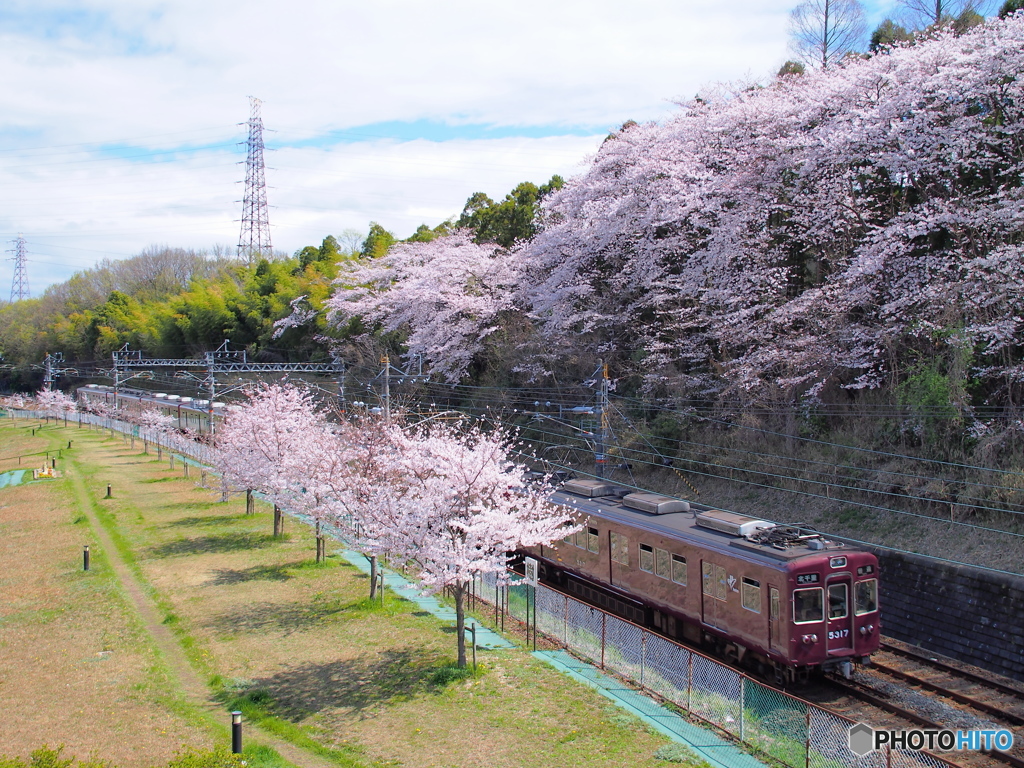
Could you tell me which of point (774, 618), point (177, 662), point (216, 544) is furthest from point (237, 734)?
point (216, 544)

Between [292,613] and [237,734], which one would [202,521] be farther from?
[237,734]

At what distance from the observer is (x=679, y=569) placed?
543 inches

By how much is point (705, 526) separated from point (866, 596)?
2866mm

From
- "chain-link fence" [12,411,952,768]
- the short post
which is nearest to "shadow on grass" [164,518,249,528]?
"chain-link fence" [12,411,952,768]

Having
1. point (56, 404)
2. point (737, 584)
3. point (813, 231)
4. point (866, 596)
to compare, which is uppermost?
point (813, 231)

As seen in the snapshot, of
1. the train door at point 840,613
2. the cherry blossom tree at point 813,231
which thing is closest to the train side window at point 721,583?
the train door at point 840,613

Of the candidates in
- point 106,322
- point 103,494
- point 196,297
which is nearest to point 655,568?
point 103,494

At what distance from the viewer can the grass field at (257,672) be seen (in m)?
10.0

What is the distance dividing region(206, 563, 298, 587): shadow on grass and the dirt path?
1.65 meters

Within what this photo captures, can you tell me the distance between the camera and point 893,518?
17453 millimetres

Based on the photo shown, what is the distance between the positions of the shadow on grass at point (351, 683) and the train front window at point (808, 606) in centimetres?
557

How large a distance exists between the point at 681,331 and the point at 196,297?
1996 inches

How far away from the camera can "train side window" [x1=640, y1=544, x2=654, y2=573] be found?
47.4 ft

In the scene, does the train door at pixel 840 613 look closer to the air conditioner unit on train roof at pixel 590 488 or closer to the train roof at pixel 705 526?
the train roof at pixel 705 526
